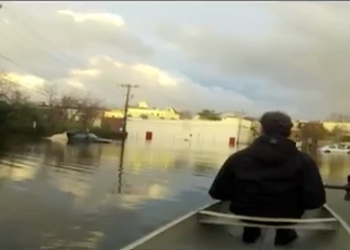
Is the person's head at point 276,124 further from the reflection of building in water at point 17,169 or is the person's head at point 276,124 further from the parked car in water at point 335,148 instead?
the reflection of building in water at point 17,169

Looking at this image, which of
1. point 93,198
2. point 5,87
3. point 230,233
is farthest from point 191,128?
point 5,87

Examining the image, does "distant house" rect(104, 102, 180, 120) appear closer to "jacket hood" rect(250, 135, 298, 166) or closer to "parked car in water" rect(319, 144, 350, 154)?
"parked car in water" rect(319, 144, 350, 154)

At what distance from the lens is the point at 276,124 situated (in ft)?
8.57

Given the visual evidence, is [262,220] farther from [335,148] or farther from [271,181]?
[335,148]

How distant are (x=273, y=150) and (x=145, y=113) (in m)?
5.09

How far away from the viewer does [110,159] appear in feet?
57.8

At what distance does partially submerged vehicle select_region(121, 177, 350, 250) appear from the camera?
108 inches

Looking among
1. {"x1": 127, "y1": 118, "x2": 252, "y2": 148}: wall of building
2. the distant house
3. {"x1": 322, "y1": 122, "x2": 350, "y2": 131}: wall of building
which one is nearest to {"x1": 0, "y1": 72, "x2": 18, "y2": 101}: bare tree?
{"x1": 127, "y1": 118, "x2": 252, "y2": 148}: wall of building

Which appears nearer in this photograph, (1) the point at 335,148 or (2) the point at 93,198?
(1) the point at 335,148

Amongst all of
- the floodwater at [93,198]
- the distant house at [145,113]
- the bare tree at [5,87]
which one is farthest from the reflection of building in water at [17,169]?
the distant house at [145,113]

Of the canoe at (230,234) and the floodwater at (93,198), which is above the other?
the canoe at (230,234)

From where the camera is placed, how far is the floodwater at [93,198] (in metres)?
5.35

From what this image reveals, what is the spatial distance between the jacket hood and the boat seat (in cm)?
25

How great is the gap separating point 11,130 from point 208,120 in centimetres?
979
